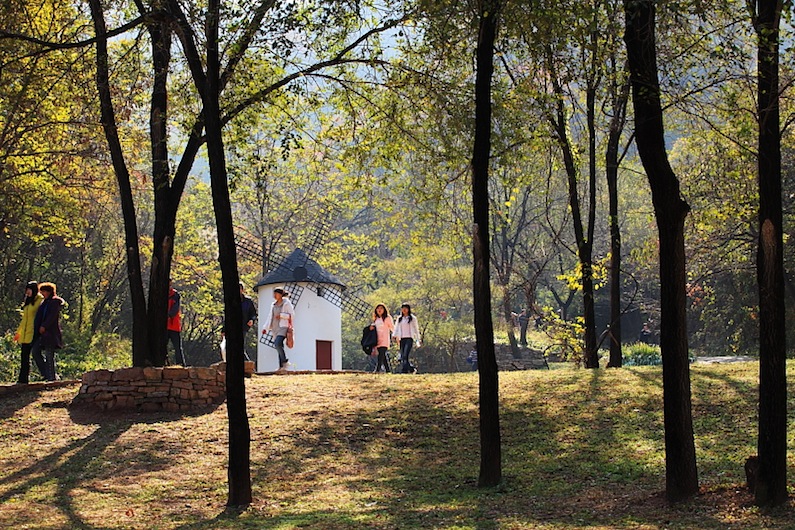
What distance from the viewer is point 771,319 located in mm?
7613

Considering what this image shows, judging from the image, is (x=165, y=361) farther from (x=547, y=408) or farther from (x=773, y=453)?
(x=773, y=453)

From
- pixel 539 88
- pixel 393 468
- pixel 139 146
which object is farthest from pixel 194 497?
pixel 139 146

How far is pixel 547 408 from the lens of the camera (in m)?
13.6

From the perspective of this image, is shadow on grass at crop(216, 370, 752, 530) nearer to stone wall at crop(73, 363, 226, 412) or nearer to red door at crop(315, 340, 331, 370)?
stone wall at crop(73, 363, 226, 412)

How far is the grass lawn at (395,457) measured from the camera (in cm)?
868

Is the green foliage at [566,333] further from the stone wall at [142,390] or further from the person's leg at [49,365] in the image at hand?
the person's leg at [49,365]

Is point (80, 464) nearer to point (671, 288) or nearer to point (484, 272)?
point (484, 272)

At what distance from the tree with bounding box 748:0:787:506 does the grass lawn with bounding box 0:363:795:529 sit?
341 millimetres

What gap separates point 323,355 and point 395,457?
17.2 meters

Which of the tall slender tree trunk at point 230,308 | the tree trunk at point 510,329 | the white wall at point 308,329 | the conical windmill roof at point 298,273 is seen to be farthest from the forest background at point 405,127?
the tree trunk at point 510,329

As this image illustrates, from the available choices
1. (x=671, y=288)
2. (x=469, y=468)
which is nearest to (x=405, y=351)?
(x=469, y=468)

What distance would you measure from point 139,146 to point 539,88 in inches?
420

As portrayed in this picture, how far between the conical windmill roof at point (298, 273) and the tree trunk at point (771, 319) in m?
22.3

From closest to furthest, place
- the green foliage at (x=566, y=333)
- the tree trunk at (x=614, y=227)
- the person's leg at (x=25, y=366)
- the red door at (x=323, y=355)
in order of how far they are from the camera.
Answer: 1. the person's leg at (x=25, y=366)
2. the tree trunk at (x=614, y=227)
3. the green foliage at (x=566, y=333)
4. the red door at (x=323, y=355)
